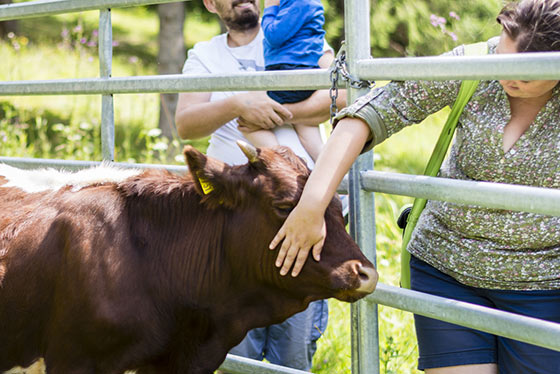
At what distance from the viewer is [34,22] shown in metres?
18.9

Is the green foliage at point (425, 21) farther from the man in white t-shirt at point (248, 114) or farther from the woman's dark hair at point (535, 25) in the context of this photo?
the woman's dark hair at point (535, 25)

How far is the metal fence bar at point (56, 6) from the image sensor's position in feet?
10.9

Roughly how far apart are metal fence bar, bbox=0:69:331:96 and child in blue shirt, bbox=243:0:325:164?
306mm

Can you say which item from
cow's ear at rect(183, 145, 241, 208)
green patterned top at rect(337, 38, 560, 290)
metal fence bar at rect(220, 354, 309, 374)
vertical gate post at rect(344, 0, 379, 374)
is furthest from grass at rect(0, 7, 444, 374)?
cow's ear at rect(183, 145, 241, 208)

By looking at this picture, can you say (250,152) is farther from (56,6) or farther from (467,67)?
(56,6)

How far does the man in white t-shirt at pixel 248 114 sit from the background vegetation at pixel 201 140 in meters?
0.48

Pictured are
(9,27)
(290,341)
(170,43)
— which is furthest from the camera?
(9,27)

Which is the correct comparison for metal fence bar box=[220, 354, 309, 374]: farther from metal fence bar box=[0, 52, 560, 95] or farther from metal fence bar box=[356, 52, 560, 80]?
metal fence bar box=[356, 52, 560, 80]

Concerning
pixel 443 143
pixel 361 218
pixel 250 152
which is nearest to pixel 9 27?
pixel 250 152

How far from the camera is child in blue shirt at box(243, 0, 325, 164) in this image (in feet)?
10.2

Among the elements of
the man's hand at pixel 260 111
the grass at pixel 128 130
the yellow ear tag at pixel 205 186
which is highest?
the man's hand at pixel 260 111

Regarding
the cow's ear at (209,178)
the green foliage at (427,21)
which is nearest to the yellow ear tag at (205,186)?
the cow's ear at (209,178)

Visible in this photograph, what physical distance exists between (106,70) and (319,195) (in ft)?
5.42

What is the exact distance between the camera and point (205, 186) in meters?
2.58
